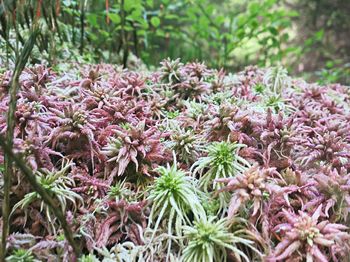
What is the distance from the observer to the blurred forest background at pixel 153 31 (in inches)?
60.2

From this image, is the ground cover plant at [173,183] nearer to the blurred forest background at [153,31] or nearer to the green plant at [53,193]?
the green plant at [53,193]

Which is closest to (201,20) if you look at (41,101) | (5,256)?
(41,101)

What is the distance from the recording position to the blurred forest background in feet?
5.02

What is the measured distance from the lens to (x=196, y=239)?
782 millimetres

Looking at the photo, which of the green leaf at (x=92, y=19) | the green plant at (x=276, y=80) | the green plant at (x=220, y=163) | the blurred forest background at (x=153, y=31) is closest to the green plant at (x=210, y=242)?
the green plant at (x=220, y=163)

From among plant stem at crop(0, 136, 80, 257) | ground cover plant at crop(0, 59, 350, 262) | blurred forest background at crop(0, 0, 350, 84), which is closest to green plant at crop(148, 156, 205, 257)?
ground cover plant at crop(0, 59, 350, 262)

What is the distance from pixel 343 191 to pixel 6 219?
76 centimetres

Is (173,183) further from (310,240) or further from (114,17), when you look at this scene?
(114,17)

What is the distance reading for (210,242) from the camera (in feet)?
2.53

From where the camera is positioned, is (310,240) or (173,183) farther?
(173,183)

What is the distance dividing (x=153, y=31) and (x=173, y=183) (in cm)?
178

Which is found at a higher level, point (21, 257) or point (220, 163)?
point (220, 163)

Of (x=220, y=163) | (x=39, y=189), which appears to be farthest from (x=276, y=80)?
(x=39, y=189)

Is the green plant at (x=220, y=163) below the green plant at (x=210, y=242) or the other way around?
the other way around
